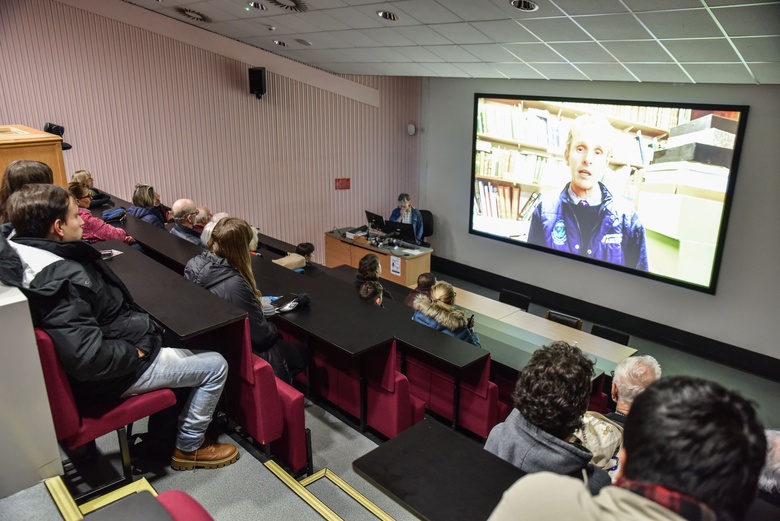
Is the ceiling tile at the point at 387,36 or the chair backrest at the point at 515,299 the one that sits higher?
the ceiling tile at the point at 387,36

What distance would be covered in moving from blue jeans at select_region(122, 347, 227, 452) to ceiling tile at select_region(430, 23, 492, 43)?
3414 millimetres

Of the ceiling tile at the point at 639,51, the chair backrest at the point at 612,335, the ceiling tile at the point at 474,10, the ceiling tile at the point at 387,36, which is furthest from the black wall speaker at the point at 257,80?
the chair backrest at the point at 612,335

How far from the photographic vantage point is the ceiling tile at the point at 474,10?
380cm

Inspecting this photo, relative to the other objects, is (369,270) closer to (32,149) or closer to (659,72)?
(32,149)

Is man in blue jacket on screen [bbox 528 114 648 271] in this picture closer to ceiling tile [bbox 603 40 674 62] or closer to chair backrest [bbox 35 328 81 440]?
ceiling tile [bbox 603 40 674 62]

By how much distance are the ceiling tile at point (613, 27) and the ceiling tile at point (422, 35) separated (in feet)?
4.65

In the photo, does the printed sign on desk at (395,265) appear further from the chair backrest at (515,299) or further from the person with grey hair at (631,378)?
the person with grey hair at (631,378)

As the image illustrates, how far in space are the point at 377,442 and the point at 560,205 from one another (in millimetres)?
4598

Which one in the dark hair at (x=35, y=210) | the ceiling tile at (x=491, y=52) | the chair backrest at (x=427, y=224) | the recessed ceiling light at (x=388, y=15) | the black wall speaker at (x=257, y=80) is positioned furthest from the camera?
the chair backrest at (x=427, y=224)

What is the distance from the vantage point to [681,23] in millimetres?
3436

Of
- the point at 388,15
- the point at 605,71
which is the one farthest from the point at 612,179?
the point at 388,15

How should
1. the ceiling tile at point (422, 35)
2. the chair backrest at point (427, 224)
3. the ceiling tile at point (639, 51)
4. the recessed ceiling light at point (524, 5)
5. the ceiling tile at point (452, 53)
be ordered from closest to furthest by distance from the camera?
the recessed ceiling light at point (524, 5), the ceiling tile at point (639, 51), the ceiling tile at point (422, 35), the ceiling tile at point (452, 53), the chair backrest at point (427, 224)

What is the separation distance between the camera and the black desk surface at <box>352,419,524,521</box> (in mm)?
1359

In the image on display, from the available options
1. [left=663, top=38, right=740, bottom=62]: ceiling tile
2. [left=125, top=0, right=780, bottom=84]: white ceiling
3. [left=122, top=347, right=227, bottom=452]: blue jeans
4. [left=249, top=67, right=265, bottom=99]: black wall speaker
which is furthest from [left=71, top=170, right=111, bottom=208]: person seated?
[left=663, top=38, right=740, bottom=62]: ceiling tile
